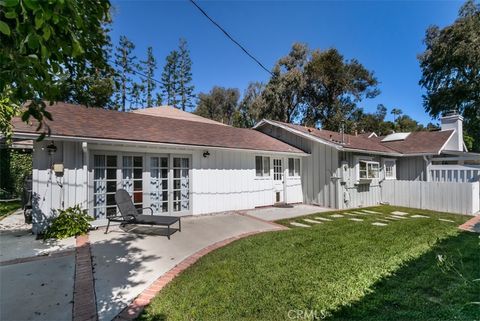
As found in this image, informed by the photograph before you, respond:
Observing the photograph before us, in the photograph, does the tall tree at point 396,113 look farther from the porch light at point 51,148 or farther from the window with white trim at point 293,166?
the porch light at point 51,148

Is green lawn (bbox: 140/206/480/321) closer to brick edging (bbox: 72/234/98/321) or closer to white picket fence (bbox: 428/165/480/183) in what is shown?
brick edging (bbox: 72/234/98/321)

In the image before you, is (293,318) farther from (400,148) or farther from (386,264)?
(400,148)

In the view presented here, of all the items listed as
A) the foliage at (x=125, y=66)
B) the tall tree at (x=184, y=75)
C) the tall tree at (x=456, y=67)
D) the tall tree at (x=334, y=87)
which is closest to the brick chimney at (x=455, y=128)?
the tall tree at (x=456, y=67)

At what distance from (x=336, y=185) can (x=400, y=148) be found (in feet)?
23.5

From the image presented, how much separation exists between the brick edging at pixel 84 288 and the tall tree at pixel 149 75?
1182 inches

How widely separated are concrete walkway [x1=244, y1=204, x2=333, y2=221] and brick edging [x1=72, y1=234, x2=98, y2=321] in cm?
608

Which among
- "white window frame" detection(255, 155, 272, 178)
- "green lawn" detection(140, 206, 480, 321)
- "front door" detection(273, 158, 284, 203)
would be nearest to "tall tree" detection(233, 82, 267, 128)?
"front door" detection(273, 158, 284, 203)

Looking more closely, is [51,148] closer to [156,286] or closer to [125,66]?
Result: [156,286]

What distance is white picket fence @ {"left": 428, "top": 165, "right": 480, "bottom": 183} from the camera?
12180 mm

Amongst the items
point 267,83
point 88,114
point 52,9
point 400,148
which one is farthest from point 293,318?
point 267,83

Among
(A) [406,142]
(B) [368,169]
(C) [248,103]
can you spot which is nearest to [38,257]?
(B) [368,169]

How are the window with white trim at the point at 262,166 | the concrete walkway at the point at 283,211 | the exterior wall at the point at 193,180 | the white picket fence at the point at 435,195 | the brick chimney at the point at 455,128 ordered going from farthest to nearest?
the brick chimney at the point at 455,128 < the window with white trim at the point at 262,166 < the white picket fence at the point at 435,195 < the concrete walkway at the point at 283,211 < the exterior wall at the point at 193,180

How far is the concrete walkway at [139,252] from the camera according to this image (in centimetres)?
414

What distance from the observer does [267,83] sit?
31.1 metres
